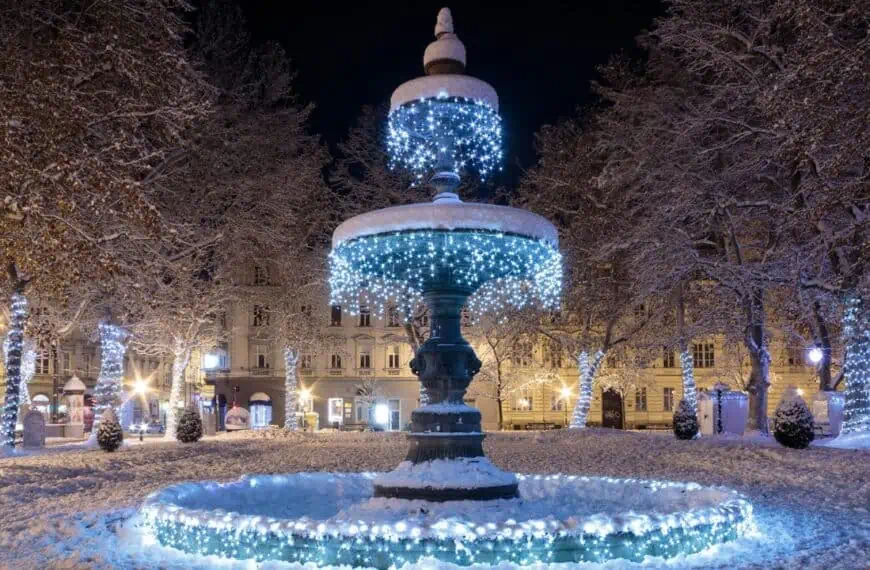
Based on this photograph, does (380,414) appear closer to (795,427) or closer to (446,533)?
(795,427)

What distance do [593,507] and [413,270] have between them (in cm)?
394

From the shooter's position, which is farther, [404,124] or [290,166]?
[290,166]

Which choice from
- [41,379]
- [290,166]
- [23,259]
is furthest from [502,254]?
[41,379]

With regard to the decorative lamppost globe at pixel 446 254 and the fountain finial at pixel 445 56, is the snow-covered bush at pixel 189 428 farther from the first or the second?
the fountain finial at pixel 445 56

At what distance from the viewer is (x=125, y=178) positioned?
14.2 meters

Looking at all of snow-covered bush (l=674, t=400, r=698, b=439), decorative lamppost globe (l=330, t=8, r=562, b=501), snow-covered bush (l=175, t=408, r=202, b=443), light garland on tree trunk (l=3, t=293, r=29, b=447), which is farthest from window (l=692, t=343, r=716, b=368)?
decorative lamppost globe (l=330, t=8, r=562, b=501)

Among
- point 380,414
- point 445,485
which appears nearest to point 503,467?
point 445,485

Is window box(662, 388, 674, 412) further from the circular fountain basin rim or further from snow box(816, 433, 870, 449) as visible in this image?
the circular fountain basin rim

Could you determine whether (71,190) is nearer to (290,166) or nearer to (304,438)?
(290,166)

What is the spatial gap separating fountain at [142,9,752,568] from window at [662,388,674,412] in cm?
4890

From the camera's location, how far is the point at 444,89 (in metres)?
10.6

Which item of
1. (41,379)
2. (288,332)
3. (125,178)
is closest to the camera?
(125,178)

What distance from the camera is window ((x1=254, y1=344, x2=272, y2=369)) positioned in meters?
61.0

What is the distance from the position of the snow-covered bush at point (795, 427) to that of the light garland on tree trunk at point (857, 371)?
84.1 inches
